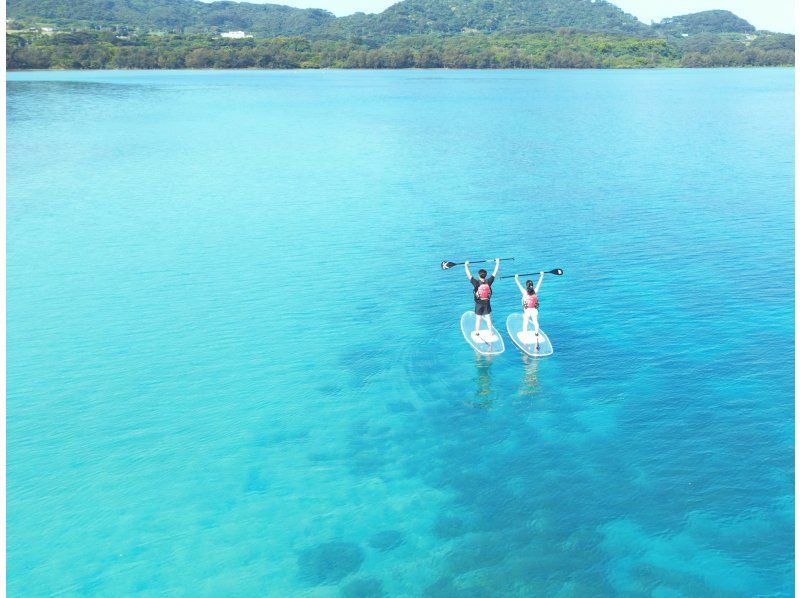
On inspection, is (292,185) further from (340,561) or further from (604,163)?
(340,561)

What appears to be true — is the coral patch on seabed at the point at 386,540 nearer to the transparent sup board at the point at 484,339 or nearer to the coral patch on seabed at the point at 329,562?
the coral patch on seabed at the point at 329,562

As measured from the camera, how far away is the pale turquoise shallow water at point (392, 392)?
17.5 meters

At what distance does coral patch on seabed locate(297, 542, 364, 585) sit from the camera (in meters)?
16.8

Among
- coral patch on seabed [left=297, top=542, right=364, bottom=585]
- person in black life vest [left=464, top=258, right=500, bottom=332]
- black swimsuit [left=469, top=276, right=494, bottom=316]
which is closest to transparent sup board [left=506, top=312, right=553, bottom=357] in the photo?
person in black life vest [left=464, top=258, right=500, bottom=332]

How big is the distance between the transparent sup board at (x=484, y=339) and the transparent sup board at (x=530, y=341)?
610mm

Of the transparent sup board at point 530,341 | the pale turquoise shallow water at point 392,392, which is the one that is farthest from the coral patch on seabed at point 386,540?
the transparent sup board at point 530,341

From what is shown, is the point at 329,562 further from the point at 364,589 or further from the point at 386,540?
the point at 386,540

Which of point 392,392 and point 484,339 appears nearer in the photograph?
point 392,392

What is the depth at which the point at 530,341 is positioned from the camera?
27750 mm

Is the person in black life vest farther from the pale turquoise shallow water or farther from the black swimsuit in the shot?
the pale turquoise shallow water

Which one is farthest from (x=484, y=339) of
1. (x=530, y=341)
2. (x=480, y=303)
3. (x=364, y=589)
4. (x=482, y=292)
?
(x=364, y=589)

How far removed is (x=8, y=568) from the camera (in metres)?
17.3

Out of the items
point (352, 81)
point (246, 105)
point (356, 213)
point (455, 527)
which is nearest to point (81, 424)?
point (455, 527)

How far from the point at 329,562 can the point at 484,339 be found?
12779 millimetres
